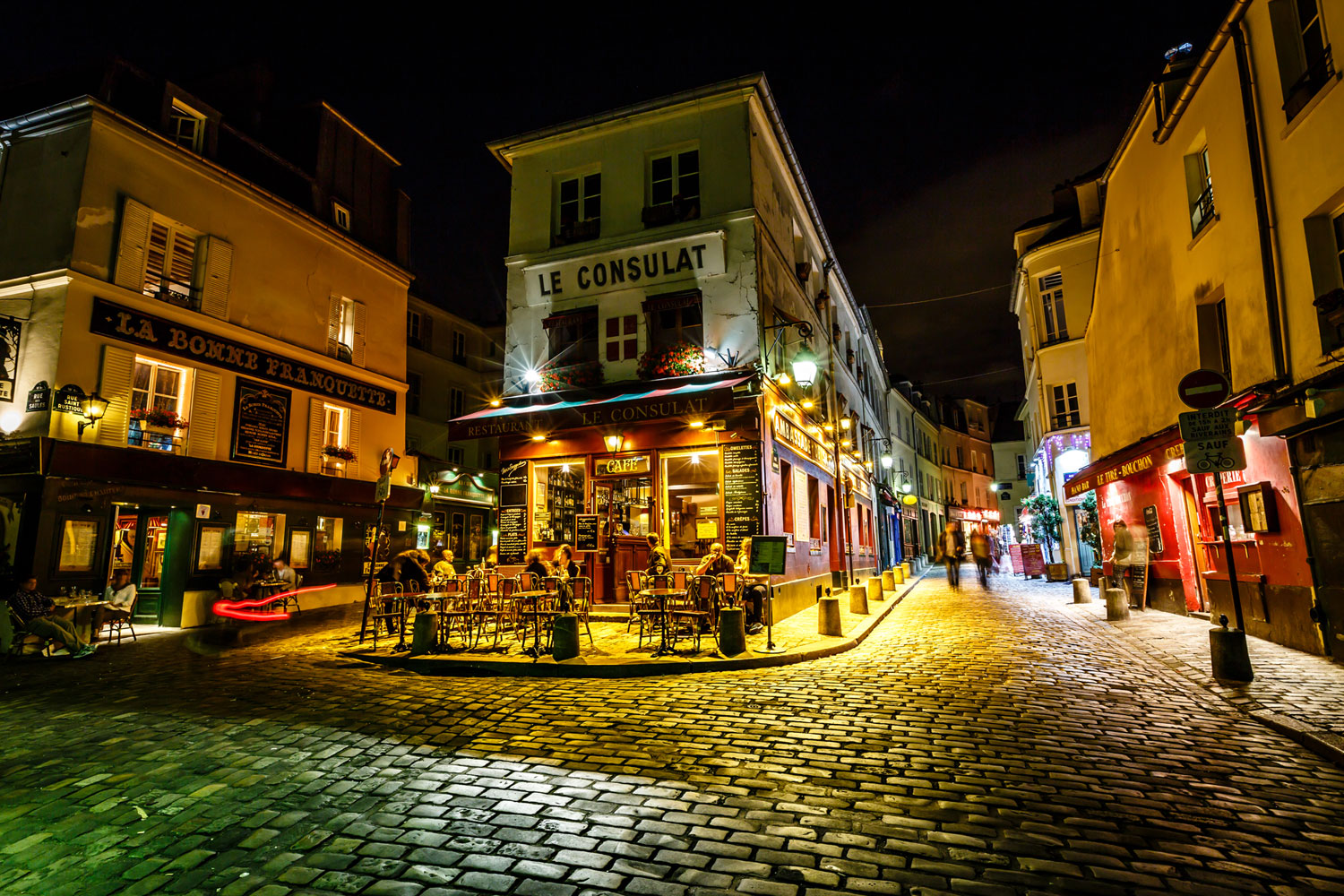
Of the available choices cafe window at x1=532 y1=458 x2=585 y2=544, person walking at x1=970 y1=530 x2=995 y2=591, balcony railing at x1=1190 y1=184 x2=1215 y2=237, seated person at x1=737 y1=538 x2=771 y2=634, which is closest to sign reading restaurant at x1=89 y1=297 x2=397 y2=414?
cafe window at x1=532 y1=458 x2=585 y2=544

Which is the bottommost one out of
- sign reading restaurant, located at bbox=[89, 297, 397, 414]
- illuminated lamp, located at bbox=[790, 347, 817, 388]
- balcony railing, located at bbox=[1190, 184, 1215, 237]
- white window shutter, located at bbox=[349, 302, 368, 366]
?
illuminated lamp, located at bbox=[790, 347, 817, 388]

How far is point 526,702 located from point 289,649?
6.12 metres

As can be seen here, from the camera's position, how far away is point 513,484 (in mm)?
14922

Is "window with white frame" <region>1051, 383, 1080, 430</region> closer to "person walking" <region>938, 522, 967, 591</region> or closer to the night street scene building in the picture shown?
the night street scene building

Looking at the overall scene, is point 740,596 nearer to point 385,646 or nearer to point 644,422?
point 644,422

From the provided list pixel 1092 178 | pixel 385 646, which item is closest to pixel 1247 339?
pixel 385 646

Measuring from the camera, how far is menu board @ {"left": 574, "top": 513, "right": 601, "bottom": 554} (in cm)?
1352

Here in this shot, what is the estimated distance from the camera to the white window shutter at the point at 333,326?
18.7m

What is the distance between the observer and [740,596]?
394 inches

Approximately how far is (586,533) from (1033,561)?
17873 mm

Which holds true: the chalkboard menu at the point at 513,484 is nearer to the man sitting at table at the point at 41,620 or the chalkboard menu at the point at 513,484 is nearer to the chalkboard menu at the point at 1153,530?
the man sitting at table at the point at 41,620

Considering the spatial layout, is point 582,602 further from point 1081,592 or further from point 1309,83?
point 1309,83

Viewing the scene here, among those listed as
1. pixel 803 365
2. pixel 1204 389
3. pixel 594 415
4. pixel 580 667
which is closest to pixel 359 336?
pixel 594 415

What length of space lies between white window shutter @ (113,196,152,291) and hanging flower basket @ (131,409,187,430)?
8.60 feet
